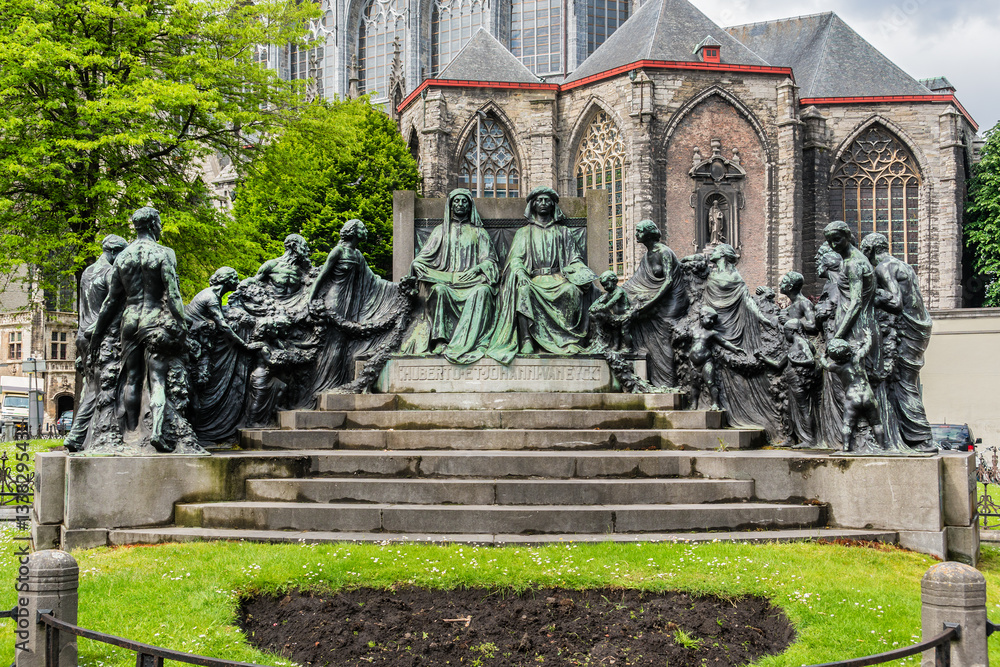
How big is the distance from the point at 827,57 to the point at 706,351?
4048 cm

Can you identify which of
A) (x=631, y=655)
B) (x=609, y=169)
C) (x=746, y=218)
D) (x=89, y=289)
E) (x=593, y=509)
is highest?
(x=609, y=169)

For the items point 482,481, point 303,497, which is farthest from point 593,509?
point 303,497

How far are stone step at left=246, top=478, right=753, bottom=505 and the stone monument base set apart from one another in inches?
92.2

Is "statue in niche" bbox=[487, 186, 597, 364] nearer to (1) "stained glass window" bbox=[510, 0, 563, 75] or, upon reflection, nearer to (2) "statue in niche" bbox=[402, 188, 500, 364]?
(2) "statue in niche" bbox=[402, 188, 500, 364]

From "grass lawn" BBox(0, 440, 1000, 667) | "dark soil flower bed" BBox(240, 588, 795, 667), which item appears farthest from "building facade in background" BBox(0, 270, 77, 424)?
"dark soil flower bed" BBox(240, 588, 795, 667)

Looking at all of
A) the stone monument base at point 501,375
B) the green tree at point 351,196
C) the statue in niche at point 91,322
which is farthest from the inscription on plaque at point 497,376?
the green tree at point 351,196

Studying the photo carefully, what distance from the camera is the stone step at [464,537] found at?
25.2ft

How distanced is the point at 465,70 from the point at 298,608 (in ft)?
134

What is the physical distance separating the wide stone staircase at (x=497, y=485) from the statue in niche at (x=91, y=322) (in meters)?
1.44

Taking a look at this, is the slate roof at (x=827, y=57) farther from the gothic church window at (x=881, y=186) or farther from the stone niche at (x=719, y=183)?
the stone niche at (x=719, y=183)

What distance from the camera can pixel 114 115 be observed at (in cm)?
1641

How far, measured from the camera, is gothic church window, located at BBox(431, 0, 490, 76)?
181 ft

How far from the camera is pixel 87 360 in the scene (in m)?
9.09

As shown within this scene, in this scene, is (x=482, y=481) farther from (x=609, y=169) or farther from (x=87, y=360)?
(x=609, y=169)
